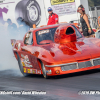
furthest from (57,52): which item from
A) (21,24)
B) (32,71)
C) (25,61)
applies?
(21,24)

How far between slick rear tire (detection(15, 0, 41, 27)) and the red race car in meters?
8.10

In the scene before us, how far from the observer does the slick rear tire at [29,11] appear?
54.4 feet

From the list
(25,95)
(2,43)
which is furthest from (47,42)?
(2,43)

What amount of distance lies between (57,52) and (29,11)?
34.1 feet

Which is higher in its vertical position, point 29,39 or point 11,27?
point 29,39

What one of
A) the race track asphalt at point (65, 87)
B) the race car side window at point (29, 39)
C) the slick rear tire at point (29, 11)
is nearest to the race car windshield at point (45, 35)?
the race car side window at point (29, 39)

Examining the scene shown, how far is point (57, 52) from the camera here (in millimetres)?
6770

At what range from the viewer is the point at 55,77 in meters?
6.91

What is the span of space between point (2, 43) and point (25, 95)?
10232 millimetres

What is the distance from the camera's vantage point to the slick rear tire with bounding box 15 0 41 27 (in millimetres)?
16583

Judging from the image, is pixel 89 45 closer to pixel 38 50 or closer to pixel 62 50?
pixel 62 50

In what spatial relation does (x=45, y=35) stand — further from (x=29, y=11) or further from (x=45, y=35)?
(x=29, y=11)

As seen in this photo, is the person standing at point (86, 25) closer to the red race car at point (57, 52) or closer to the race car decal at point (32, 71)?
the red race car at point (57, 52)

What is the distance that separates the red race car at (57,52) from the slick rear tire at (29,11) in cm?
810
